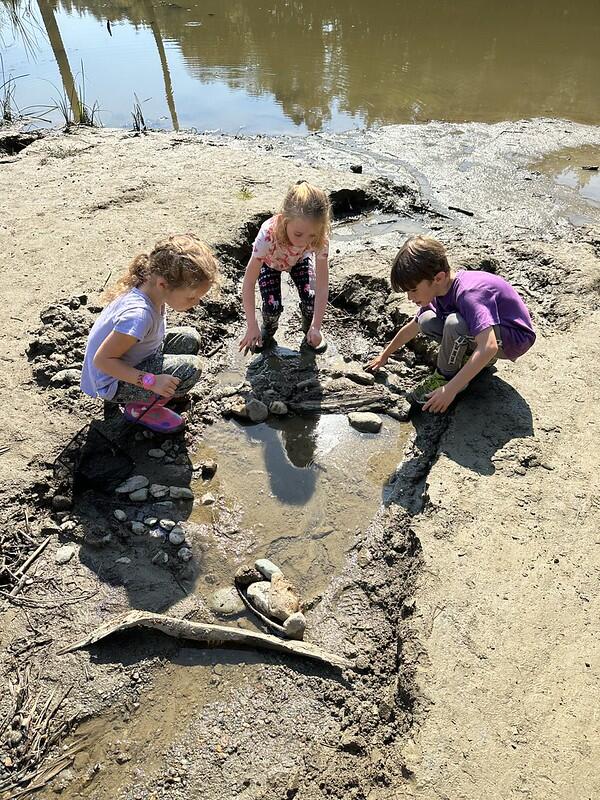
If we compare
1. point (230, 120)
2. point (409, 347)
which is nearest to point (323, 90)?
point (230, 120)

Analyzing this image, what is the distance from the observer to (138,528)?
2.78 meters

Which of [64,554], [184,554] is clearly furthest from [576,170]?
[64,554]

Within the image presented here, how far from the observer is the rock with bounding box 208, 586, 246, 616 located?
2.48 m

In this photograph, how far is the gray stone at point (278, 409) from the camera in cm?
349

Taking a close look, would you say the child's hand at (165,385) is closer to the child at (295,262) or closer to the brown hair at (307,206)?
the child at (295,262)

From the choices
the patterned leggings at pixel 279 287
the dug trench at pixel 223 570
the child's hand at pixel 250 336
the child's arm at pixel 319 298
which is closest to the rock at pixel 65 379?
the dug trench at pixel 223 570

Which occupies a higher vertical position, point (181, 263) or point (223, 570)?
point (181, 263)

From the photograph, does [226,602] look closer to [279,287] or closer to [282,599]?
[282,599]

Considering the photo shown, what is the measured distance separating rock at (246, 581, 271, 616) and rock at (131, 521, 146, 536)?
62 centimetres

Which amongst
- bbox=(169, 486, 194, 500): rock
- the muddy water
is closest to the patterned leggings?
bbox=(169, 486, 194, 500): rock

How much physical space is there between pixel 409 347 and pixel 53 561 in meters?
2.50

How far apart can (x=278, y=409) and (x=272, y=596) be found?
1.30 meters

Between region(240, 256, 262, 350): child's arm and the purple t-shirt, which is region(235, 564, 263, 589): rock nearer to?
region(240, 256, 262, 350): child's arm

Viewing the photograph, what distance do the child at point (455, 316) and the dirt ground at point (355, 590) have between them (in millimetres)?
197
